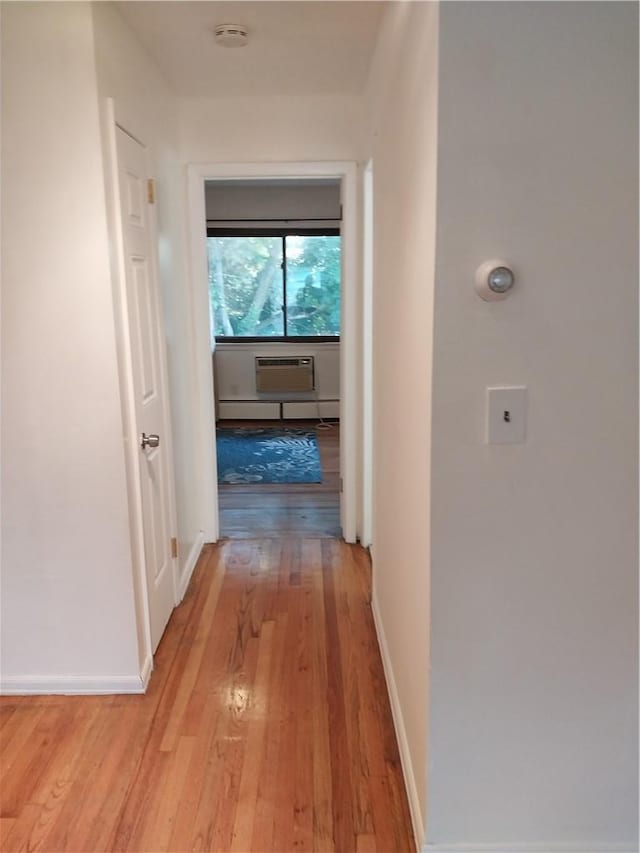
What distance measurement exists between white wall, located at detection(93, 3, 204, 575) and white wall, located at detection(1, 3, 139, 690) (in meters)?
0.19

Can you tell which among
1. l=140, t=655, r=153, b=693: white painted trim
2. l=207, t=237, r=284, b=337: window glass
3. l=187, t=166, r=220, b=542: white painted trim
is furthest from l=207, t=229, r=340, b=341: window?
l=140, t=655, r=153, b=693: white painted trim

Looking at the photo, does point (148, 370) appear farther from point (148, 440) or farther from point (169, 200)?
point (169, 200)

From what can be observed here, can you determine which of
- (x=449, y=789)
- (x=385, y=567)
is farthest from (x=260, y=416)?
(x=449, y=789)

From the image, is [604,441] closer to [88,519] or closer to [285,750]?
[285,750]

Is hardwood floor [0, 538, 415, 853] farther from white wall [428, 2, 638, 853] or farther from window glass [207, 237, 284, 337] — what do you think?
window glass [207, 237, 284, 337]

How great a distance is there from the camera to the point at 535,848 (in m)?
1.61

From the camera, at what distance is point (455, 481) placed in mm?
1436

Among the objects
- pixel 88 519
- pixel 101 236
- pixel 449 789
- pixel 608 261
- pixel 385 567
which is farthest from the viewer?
pixel 385 567

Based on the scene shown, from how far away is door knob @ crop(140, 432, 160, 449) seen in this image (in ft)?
7.88

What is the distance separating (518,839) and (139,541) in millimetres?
1484

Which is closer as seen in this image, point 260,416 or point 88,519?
point 88,519

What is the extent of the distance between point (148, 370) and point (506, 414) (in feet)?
5.15

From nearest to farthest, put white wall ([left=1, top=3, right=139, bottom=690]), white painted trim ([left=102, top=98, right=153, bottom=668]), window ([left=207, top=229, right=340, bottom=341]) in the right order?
1. white wall ([left=1, top=3, right=139, bottom=690])
2. white painted trim ([left=102, top=98, right=153, bottom=668])
3. window ([left=207, top=229, right=340, bottom=341])

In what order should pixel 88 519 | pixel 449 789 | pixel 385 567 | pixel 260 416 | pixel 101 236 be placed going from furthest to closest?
pixel 260 416
pixel 385 567
pixel 88 519
pixel 101 236
pixel 449 789
